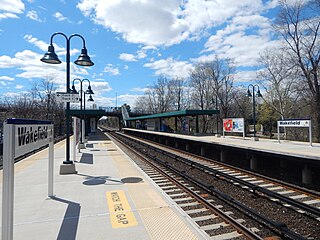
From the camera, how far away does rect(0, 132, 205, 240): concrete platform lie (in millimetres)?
4574

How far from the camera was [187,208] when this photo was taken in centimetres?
634

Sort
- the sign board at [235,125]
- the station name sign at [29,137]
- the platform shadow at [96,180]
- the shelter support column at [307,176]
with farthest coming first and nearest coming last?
the sign board at [235,125] → the shelter support column at [307,176] → the platform shadow at [96,180] → the station name sign at [29,137]

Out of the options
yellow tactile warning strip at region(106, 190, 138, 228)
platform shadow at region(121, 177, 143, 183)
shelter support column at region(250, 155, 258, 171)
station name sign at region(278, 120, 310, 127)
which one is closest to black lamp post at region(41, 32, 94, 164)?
platform shadow at region(121, 177, 143, 183)

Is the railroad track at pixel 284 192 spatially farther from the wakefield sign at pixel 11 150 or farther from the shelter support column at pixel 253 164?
the wakefield sign at pixel 11 150

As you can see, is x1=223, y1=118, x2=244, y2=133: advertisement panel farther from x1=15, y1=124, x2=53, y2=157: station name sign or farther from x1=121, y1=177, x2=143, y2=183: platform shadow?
x1=15, y1=124, x2=53, y2=157: station name sign

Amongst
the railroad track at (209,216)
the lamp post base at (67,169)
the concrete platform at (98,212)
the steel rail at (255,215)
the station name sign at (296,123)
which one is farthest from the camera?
the station name sign at (296,123)

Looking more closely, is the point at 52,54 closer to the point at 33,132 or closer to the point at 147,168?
the point at 33,132

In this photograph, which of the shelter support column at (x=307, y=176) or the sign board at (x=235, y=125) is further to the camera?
the sign board at (x=235, y=125)

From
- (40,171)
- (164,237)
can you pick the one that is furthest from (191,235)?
(40,171)

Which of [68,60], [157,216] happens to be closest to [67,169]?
[68,60]

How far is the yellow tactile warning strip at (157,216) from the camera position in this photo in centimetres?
448

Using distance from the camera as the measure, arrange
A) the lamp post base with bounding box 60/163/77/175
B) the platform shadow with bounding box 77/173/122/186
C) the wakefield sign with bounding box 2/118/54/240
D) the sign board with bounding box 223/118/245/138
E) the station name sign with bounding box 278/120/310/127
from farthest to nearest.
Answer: the sign board with bounding box 223/118/245/138
the station name sign with bounding box 278/120/310/127
the lamp post base with bounding box 60/163/77/175
the platform shadow with bounding box 77/173/122/186
the wakefield sign with bounding box 2/118/54/240

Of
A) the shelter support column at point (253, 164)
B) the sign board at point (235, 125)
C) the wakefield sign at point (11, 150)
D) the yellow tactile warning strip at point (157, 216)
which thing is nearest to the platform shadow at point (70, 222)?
the wakefield sign at point (11, 150)

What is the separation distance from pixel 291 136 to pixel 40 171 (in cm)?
2695
